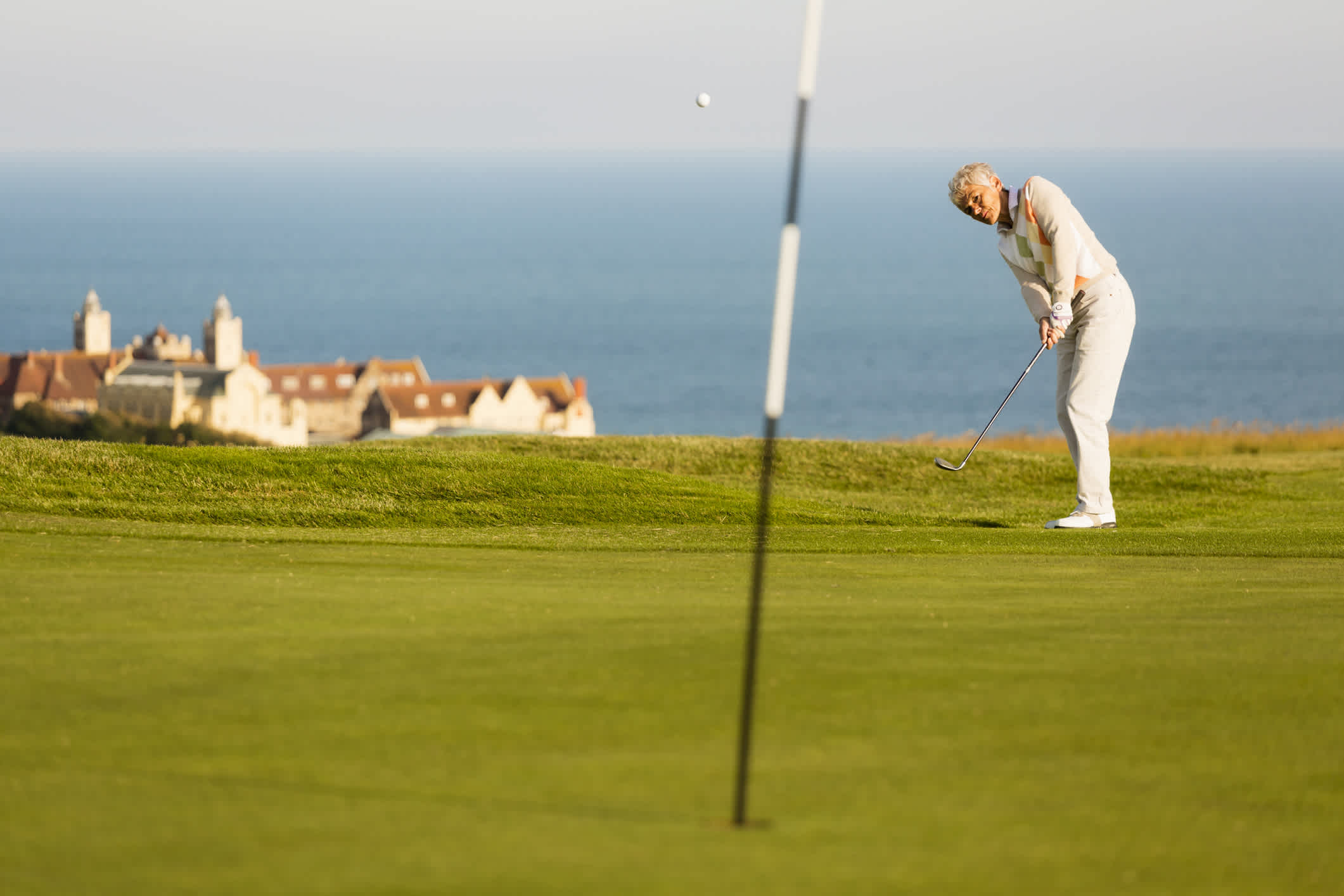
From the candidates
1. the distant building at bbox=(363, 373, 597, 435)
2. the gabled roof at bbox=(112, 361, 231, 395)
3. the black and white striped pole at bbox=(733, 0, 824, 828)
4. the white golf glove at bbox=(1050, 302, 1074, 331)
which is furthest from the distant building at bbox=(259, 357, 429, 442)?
the black and white striped pole at bbox=(733, 0, 824, 828)

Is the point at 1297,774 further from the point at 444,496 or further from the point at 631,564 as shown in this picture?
the point at 444,496

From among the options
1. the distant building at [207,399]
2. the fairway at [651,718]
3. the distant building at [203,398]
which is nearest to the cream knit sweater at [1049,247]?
the fairway at [651,718]

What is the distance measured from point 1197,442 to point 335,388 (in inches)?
3873

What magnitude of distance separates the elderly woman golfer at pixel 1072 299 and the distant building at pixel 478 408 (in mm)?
94841

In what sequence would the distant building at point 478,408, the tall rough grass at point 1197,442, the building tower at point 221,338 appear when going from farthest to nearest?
the building tower at point 221,338
the distant building at point 478,408
the tall rough grass at point 1197,442

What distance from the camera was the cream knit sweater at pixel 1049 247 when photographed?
919 centimetres

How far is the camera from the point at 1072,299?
31.1 ft

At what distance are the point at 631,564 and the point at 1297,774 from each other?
4308 mm

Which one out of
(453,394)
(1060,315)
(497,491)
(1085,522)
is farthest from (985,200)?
(453,394)

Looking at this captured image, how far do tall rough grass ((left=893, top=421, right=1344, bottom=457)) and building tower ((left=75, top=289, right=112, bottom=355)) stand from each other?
117361 mm

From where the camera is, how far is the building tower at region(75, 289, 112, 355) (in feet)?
415

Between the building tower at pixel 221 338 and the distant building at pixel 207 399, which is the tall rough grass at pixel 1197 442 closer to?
the distant building at pixel 207 399

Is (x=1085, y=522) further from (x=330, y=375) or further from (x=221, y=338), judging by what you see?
(x=221, y=338)

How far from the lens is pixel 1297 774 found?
4.25 m
